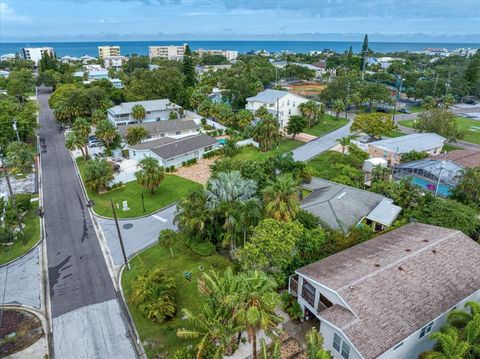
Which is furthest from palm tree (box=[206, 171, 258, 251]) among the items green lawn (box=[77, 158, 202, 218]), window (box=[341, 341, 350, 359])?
green lawn (box=[77, 158, 202, 218])

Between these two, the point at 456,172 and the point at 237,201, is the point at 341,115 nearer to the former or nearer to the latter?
the point at 456,172

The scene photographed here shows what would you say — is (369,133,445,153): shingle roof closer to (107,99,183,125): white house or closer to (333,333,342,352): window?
(333,333,342,352): window

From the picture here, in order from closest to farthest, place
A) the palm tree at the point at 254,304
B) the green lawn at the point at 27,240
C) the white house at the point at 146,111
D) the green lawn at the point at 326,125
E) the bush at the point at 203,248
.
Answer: the palm tree at the point at 254,304, the bush at the point at 203,248, the green lawn at the point at 27,240, the green lawn at the point at 326,125, the white house at the point at 146,111

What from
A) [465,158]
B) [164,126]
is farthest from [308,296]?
[164,126]

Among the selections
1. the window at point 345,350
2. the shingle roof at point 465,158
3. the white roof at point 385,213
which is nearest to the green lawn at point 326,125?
the shingle roof at point 465,158

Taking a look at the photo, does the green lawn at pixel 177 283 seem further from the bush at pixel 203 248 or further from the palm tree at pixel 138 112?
the palm tree at pixel 138 112
